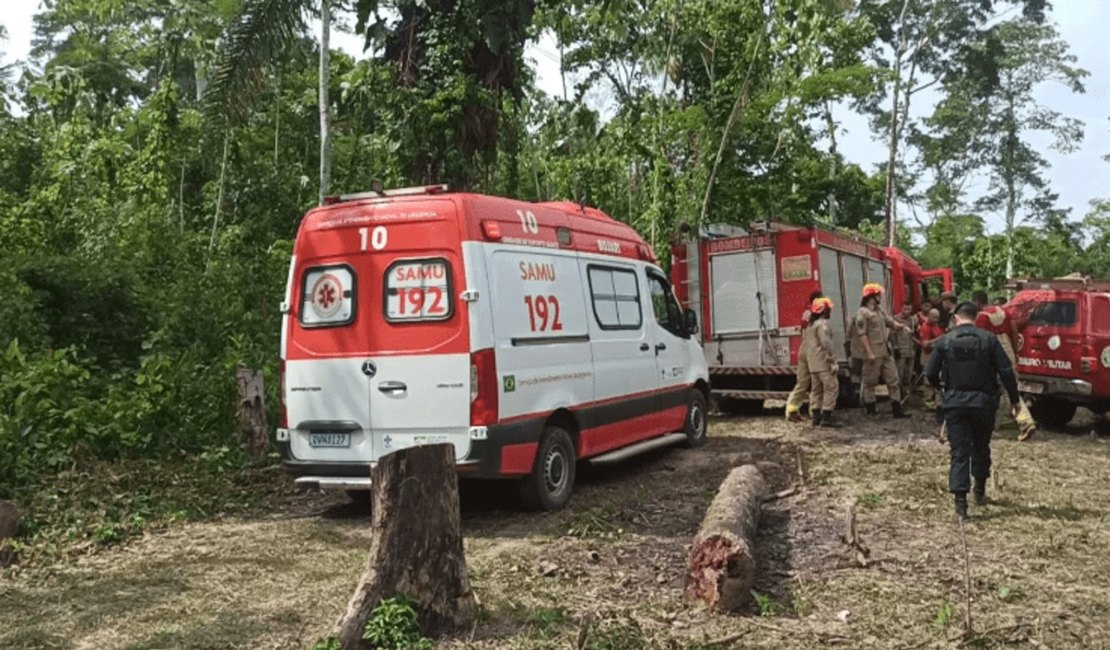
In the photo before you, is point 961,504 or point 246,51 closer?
point 961,504

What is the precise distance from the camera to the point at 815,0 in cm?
1775

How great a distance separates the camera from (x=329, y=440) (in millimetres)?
7352

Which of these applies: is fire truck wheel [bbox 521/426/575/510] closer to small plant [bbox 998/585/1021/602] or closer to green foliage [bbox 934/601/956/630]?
green foliage [bbox 934/601/956/630]

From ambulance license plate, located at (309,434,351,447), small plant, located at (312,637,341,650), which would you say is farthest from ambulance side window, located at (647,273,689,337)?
small plant, located at (312,637,341,650)

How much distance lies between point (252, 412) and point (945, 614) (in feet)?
22.4

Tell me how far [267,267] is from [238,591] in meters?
8.87

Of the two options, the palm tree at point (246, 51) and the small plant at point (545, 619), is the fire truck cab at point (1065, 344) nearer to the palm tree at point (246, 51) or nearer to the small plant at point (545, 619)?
the small plant at point (545, 619)

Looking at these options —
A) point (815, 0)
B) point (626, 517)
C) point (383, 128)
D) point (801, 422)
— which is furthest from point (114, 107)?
point (626, 517)

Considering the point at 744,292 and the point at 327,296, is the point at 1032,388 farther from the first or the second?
the point at 327,296

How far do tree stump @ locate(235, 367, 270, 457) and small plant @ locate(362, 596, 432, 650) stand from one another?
17.1 ft

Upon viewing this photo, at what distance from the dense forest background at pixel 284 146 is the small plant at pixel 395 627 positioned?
4410 millimetres

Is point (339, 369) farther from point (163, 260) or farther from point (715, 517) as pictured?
point (163, 260)

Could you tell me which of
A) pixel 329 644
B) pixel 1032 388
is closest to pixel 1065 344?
pixel 1032 388

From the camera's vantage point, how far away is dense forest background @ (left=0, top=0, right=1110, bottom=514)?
9812mm
